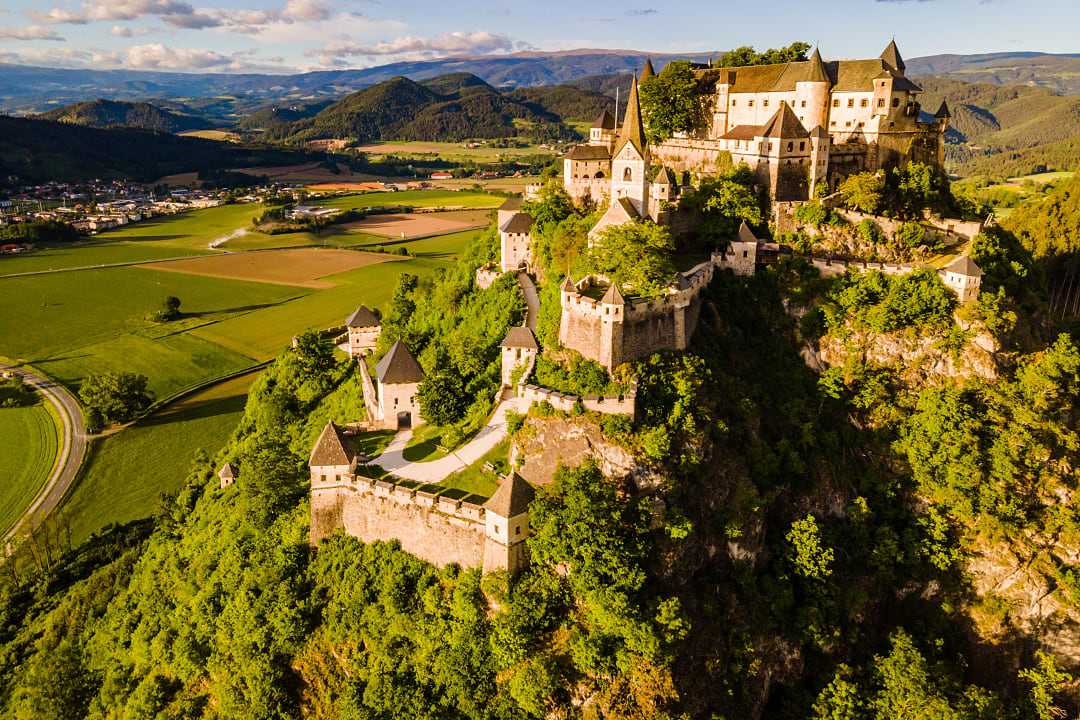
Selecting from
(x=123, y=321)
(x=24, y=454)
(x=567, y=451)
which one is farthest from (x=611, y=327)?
(x=123, y=321)

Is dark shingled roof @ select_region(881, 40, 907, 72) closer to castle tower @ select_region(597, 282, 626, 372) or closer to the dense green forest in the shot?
the dense green forest

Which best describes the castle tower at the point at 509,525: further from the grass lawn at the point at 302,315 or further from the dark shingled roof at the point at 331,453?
the grass lawn at the point at 302,315

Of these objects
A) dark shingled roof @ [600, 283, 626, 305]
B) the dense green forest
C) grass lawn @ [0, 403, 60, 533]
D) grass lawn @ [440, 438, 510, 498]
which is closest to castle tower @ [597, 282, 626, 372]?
dark shingled roof @ [600, 283, 626, 305]

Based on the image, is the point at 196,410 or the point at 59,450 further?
the point at 196,410

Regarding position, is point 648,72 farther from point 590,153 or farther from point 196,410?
point 196,410

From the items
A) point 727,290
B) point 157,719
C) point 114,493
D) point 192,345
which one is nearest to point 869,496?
point 727,290

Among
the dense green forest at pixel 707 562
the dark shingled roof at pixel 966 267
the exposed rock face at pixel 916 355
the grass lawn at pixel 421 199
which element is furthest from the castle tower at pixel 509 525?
the grass lawn at pixel 421 199
